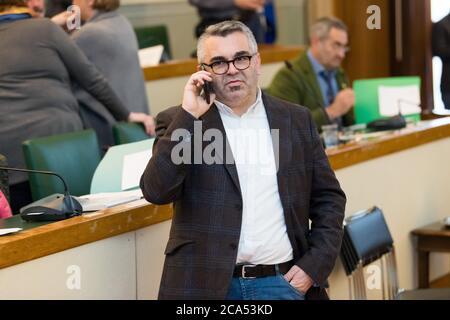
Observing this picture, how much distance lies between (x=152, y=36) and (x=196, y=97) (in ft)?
15.8

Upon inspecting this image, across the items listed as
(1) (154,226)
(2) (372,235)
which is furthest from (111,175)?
(2) (372,235)

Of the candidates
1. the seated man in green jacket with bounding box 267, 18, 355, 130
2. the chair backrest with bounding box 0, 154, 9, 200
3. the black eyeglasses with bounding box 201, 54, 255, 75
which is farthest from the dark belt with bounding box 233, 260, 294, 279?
the seated man in green jacket with bounding box 267, 18, 355, 130

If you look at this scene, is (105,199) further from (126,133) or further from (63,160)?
(126,133)

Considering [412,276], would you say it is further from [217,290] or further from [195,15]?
[195,15]

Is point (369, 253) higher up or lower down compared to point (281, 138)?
lower down

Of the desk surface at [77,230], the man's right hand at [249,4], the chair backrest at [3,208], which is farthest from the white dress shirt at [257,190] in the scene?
the man's right hand at [249,4]

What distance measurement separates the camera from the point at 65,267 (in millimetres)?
3023

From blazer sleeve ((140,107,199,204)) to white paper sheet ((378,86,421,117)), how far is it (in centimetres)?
291

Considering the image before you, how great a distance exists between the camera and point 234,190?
291 cm

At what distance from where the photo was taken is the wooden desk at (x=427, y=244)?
4.74m

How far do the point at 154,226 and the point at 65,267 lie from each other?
442mm

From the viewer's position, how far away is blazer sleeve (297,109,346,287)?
3035 mm

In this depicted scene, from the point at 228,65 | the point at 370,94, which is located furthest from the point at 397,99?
the point at 228,65

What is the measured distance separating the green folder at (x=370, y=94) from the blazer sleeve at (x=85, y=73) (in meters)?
1.57
